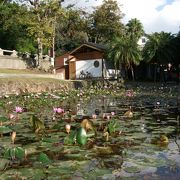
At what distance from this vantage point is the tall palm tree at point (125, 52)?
42031 millimetres

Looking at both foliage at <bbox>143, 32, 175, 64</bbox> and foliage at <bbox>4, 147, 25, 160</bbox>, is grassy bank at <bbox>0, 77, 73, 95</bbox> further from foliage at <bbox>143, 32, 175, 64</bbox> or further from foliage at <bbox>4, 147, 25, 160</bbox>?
foliage at <bbox>143, 32, 175, 64</bbox>

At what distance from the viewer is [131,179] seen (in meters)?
4.16

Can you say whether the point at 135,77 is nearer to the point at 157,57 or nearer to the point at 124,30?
the point at 157,57

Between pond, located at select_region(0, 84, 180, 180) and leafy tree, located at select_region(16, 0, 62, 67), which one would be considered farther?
leafy tree, located at select_region(16, 0, 62, 67)

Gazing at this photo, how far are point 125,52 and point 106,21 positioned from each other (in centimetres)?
1973

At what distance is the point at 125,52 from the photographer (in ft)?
138

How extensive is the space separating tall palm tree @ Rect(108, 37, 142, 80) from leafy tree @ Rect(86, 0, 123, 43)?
17284 mm

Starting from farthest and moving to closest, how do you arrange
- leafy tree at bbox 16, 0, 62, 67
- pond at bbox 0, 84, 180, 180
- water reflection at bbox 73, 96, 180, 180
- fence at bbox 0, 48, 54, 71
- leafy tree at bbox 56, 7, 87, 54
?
1. leafy tree at bbox 56, 7, 87, 54
2. leafy tree at bbox 16, 0, 62, 67
3. fence at bbox 0, 48, 54, 71
4. water reflection at bbox 73, 96, 180, 180
5. pond at bbox 0, 84, 180, 180

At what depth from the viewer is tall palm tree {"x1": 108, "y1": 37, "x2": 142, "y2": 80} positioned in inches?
1655

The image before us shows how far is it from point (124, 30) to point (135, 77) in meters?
17.7

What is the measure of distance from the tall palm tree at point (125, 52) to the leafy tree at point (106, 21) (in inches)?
680

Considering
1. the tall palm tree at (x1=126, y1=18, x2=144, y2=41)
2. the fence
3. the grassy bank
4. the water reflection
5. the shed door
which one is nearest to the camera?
the water reflection

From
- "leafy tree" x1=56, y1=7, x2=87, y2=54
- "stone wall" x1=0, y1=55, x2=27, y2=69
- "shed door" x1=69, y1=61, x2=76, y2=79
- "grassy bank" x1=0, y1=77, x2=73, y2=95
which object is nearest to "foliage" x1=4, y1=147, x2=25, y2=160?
"grassy bank" x1=0, y1=77, x2=73, y2=95

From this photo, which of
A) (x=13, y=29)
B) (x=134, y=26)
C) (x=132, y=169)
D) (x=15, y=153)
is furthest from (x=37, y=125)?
(x=134, y=26)
